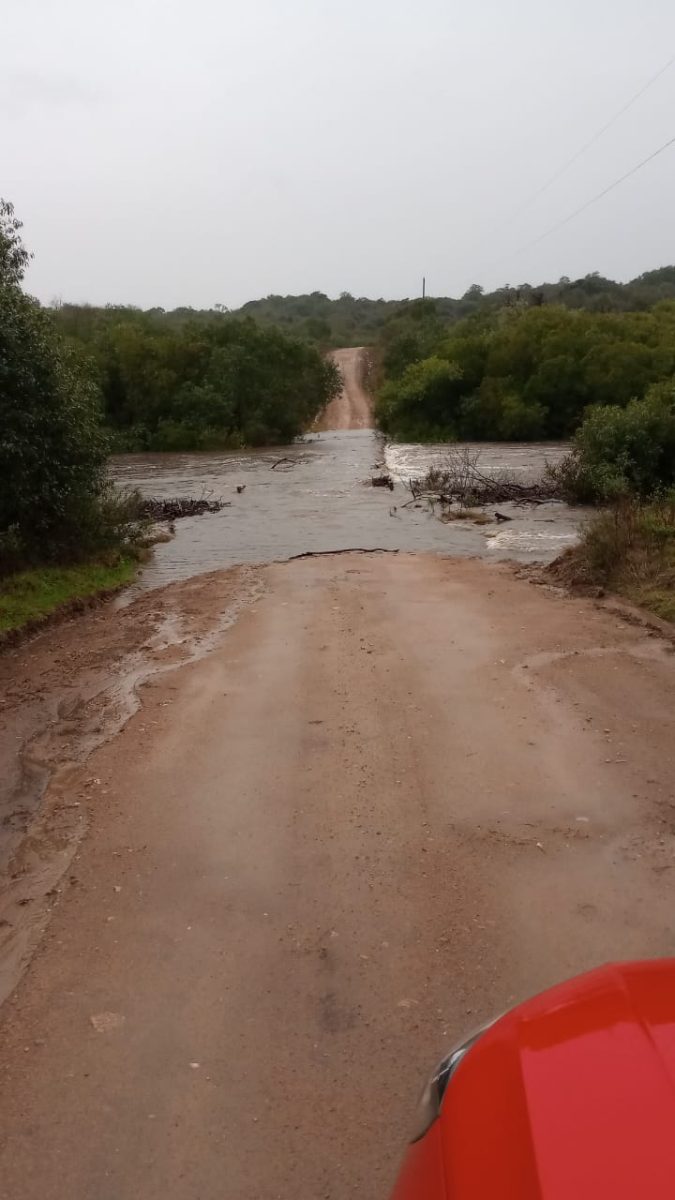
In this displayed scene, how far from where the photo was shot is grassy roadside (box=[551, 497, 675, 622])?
37.1ft

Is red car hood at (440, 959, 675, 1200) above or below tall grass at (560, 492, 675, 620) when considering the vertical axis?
above

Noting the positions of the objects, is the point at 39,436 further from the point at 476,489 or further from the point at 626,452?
the point at 626,452

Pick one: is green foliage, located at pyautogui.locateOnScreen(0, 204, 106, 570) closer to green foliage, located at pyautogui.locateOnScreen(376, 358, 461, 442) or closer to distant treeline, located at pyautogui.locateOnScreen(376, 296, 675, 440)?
distant treeline, located at pyautogui.locateOnScreen(376, 296, 675, 440)

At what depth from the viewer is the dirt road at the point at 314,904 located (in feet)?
10.9

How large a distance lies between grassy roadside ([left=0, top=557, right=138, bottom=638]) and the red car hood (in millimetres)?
9753

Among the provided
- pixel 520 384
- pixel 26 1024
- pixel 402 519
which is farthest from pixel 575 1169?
pixel 520 384

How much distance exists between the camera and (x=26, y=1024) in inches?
155

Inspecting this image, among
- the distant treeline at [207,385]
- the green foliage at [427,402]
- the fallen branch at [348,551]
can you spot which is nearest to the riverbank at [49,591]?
the fallen branch at [348,551]

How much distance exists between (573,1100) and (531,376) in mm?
40607

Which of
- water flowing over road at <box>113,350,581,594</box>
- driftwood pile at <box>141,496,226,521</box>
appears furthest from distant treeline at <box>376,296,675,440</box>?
driftwood pile at <box>141,496,226,521</box>

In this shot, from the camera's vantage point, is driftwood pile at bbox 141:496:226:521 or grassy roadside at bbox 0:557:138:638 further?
driftwood pile at bbox 141:496:226:521

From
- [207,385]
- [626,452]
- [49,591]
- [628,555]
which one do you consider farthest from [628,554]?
[207,385]

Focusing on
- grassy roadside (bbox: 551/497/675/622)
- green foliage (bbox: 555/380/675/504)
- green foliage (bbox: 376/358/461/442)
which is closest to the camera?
grassy roadside (bbox: 551/497/675/622)

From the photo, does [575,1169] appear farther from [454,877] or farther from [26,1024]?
[454,877]
